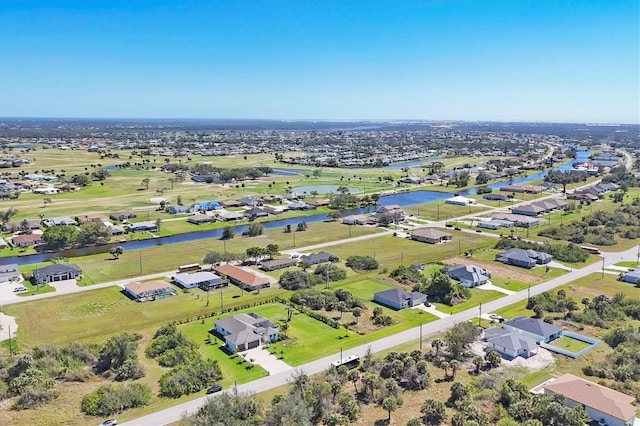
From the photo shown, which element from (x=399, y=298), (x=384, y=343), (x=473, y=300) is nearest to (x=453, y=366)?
(x=384, y=343)

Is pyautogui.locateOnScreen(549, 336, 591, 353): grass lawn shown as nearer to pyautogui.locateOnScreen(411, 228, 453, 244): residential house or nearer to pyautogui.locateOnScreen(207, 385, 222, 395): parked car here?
pyautogui.locateOnScreen(207, 385, 222, 395): parked car

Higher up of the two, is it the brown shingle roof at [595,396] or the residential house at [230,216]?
the residential house at [230,216]

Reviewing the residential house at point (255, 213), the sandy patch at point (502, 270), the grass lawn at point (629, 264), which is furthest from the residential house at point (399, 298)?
the residential house at point (255, 213)

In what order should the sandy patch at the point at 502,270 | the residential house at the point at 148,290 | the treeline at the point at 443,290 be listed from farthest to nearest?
the sandy patch at the point at 502,270 < the residential house at the point at 148,290 < the treeline at the point at 443,290

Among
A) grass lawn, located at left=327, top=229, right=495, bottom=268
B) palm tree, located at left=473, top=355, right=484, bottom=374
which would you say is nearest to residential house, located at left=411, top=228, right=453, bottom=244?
grass lawn, located at left=327, top=229, right=495, bottom=268

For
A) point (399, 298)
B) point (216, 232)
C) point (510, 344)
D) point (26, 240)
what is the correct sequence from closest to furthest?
point (510, 344) → point (399, 298) → point (26, 240) → point (216, 232)

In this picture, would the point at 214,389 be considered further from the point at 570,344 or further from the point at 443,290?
the point at 570,344

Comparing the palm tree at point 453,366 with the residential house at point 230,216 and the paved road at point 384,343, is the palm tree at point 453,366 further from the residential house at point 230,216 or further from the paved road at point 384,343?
the residential house at point 230,216
